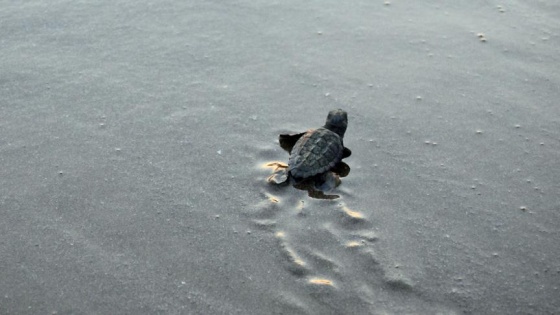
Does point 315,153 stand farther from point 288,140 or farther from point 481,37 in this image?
point 481,37

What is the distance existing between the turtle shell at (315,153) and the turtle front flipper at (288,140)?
0.13 meters

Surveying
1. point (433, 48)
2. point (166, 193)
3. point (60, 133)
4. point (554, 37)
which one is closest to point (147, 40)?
point (60, 133)

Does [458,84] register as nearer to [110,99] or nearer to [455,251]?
[455,251]

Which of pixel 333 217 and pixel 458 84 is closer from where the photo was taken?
pixel 333 217

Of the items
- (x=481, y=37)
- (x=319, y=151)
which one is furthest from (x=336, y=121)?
(x=481, y=37)

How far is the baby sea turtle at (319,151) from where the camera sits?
3684 millimetres

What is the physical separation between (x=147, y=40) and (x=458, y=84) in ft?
7.85

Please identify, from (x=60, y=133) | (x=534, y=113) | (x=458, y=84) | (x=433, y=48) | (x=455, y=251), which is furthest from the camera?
(x=433, y=48)

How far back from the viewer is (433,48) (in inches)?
196

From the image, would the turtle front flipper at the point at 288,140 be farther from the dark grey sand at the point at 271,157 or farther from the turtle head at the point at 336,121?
the turtle head at the point at 336,121

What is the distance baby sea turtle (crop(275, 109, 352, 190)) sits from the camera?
3.68 meters

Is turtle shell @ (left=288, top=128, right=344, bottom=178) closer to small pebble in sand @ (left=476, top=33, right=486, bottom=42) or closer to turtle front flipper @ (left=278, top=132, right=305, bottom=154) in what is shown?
turtle front flipper @ (left=278, top=132, right=305, bottom=154)

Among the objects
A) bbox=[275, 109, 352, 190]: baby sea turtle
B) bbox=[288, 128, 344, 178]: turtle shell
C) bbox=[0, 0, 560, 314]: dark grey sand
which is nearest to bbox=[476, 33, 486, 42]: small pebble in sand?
bbox=[0, 0, 560, 314]: dark grey sand

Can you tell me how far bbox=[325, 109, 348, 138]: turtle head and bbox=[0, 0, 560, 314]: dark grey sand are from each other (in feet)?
0.63
